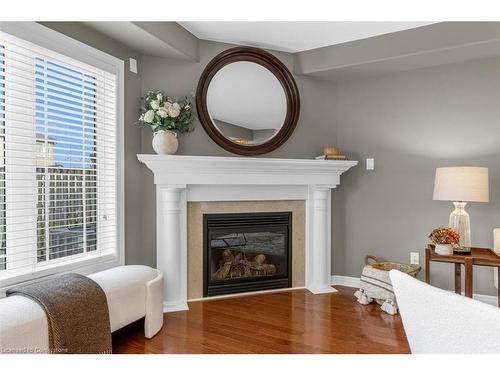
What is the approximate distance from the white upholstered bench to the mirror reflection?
142cm

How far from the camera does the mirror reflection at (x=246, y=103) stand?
295 cm

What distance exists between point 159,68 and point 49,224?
58.7 inches

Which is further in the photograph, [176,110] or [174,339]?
[176,110]

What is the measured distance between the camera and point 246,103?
10.00ft

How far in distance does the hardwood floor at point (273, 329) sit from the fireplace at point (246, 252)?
0.17m

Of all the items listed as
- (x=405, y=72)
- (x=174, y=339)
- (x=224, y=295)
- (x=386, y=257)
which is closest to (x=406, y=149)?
(x=405, y=72)

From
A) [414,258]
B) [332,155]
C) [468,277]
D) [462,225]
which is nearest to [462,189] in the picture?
[462,225]

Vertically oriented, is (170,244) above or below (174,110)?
below

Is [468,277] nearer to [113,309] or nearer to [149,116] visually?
[113,309]

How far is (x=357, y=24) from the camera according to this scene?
2.63 metres

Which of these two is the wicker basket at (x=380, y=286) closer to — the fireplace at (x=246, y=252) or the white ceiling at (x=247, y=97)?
the fireplace at (x=246, y=252)

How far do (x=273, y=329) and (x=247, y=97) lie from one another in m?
1.98

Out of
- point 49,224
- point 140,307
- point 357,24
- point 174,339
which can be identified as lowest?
point 174,339
